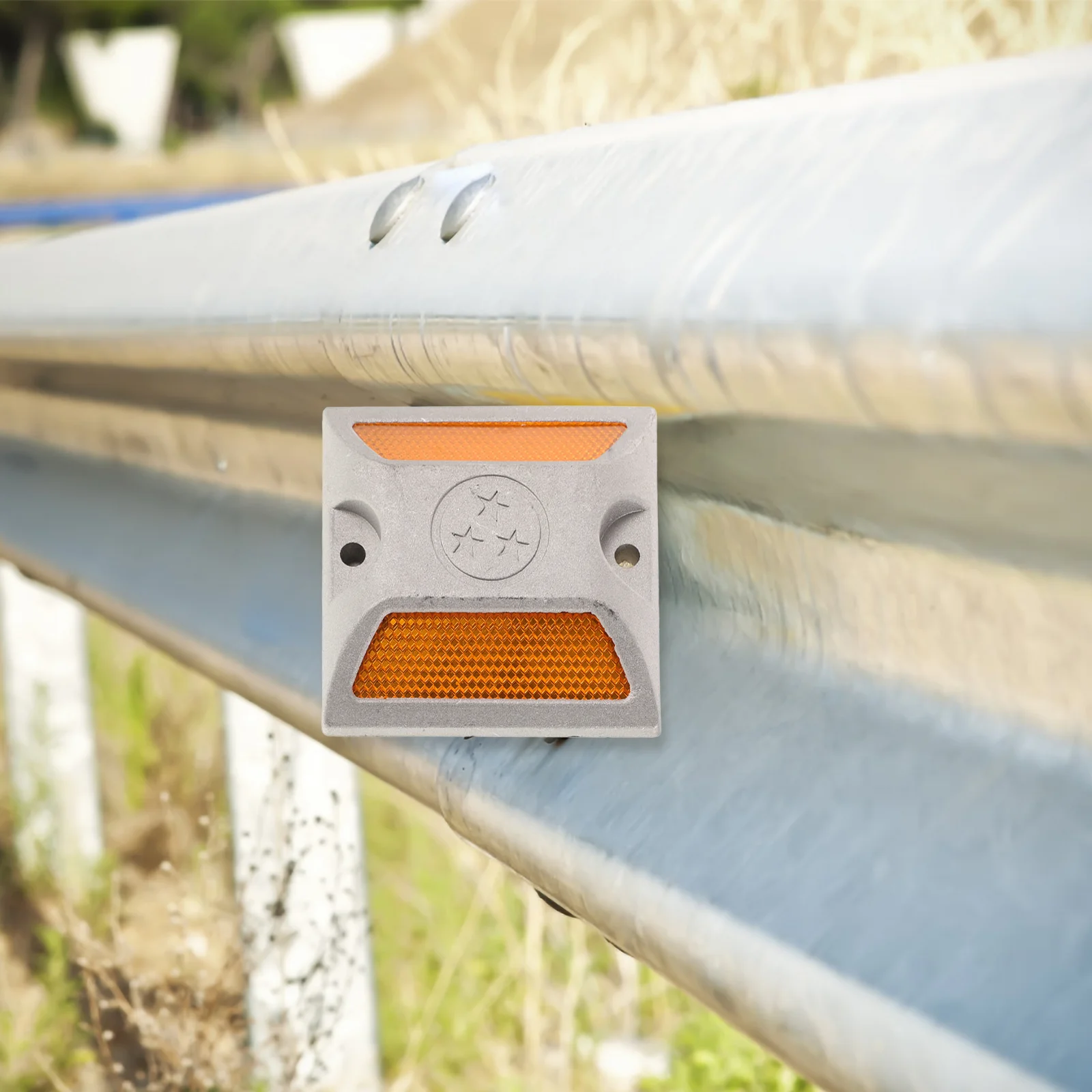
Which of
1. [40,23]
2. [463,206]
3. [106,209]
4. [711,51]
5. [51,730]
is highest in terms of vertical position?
[40,23]

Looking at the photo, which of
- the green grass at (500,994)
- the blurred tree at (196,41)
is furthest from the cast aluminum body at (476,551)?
the blurred tree at (196,41)

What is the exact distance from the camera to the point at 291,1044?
234 centimetres

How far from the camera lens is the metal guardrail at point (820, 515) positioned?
0.51 metres

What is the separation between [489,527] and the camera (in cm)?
91

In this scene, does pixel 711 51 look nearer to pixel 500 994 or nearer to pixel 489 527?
pixel 500 994

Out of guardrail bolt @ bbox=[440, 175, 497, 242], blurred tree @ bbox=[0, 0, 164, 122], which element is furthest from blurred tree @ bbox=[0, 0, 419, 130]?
guardrail bolt @ bbox=[440, 175, 497, 242]

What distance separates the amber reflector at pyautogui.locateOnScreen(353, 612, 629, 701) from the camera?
0.91m

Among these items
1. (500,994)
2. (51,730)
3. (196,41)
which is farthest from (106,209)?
(196,41)

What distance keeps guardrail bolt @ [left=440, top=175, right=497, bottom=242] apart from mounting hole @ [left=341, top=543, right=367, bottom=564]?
0.23 m

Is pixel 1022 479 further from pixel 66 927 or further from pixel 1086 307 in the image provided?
pixel 66 927

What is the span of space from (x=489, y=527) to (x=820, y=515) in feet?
0.83

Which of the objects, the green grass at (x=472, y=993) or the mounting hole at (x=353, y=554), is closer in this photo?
the mounting hole at (x=353, y=554)

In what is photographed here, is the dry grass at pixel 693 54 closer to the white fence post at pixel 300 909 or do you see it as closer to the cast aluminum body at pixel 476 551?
the white fence post at pixel 300 909

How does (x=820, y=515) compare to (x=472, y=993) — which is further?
(x=472, y=993)
